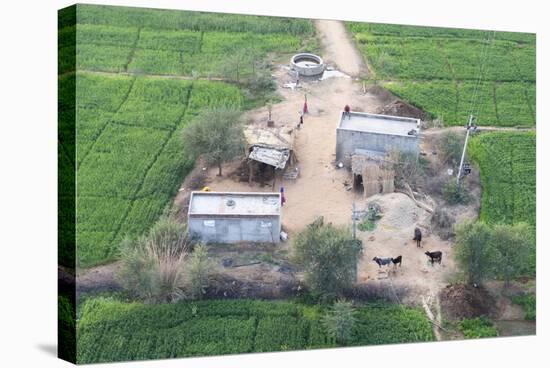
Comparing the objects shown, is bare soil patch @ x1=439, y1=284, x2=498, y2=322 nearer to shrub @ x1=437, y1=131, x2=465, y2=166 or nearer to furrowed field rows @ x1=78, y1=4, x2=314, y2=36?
shrub @ x1=437, y1=131, x2=465, y2=166

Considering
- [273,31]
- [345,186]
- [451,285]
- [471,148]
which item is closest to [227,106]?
[273,31]

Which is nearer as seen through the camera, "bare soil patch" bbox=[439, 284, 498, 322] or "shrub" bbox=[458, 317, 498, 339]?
"shrub" bbox=[458, 317, 498, 339]

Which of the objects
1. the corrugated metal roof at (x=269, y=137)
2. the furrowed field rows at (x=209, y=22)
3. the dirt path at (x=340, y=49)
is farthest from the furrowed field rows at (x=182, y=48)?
the corrugated metal roof at (x=269, y=137)

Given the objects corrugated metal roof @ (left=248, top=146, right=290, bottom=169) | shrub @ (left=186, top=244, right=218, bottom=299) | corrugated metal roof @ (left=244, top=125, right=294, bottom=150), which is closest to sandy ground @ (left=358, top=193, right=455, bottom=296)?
corrugated metal roof @ (left=248, top=146, right=290, bottom=169)

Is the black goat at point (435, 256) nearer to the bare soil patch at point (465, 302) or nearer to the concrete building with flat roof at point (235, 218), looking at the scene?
the bare soil patch at point (465, 302)

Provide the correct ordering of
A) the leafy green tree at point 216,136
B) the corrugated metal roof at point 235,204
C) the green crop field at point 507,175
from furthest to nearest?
1. the leafy green tree at point 216,136
2. the green crop field at point 507,175
3. the corrugated metal roof at point 235,204

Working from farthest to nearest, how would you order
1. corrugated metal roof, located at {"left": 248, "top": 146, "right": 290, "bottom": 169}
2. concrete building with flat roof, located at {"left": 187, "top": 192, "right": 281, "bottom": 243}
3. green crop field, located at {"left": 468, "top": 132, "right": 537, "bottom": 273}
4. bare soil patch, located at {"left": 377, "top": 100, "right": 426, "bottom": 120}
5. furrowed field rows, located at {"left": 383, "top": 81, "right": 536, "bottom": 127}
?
bare soil patch, located at {"left": 377, "top": 100, "right": 426, "bottom": 120} → furrowed field rows, located at {"left": 383, "top": 81, "right": 536, "bottom": 127} → corrugated metal roof, located at {"left": 248, "top": 146, "right": 290, "bottom": 169} → green crop field, located at {"left": 468, "top": 132, "right": 537, "bottom": 273} → concrete building with flat roof, located at {"left": 187, "top": 192, "right": 281, "bottom": 243}

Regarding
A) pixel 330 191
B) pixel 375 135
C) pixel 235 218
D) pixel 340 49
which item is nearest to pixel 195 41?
pixel 340 49
